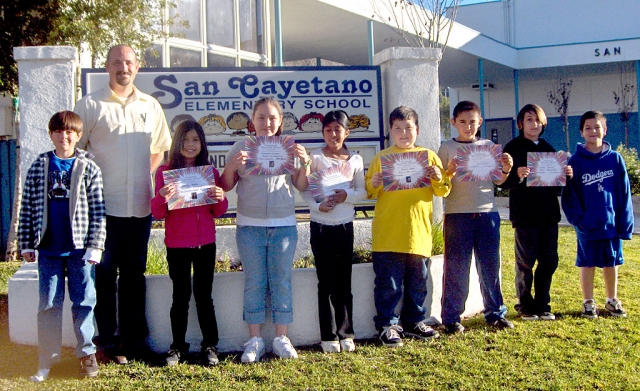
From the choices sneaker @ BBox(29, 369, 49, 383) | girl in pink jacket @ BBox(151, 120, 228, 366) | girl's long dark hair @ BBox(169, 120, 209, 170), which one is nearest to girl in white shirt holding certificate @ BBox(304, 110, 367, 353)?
girl in pink jacket @ BBox(151, 120, 228, 366)

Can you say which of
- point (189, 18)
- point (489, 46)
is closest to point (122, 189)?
point (189, 18)

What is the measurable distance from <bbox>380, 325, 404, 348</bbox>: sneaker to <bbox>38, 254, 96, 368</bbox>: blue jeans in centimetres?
194

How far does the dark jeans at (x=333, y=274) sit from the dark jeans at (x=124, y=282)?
1191mm

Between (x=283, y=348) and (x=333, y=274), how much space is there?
610mm

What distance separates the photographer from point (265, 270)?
4.20 metres

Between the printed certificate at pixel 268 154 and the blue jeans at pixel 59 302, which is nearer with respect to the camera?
the blue jeans at pixel 59 302

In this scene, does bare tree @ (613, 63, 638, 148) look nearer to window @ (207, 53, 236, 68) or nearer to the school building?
the school building

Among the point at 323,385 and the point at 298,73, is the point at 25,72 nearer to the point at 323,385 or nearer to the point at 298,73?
the point at 298,73

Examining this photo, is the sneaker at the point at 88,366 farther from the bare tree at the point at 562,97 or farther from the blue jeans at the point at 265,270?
the bare tree at the point at 562,97

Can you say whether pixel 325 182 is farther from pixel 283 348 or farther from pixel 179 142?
pixel 283 348

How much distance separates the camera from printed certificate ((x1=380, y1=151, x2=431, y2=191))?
4281 millimetres

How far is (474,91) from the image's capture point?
25.3 m

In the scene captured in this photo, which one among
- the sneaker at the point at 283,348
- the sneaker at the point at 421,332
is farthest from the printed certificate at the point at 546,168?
the sneaker at the point at 283,348

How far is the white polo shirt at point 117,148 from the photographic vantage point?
402 centimetres
